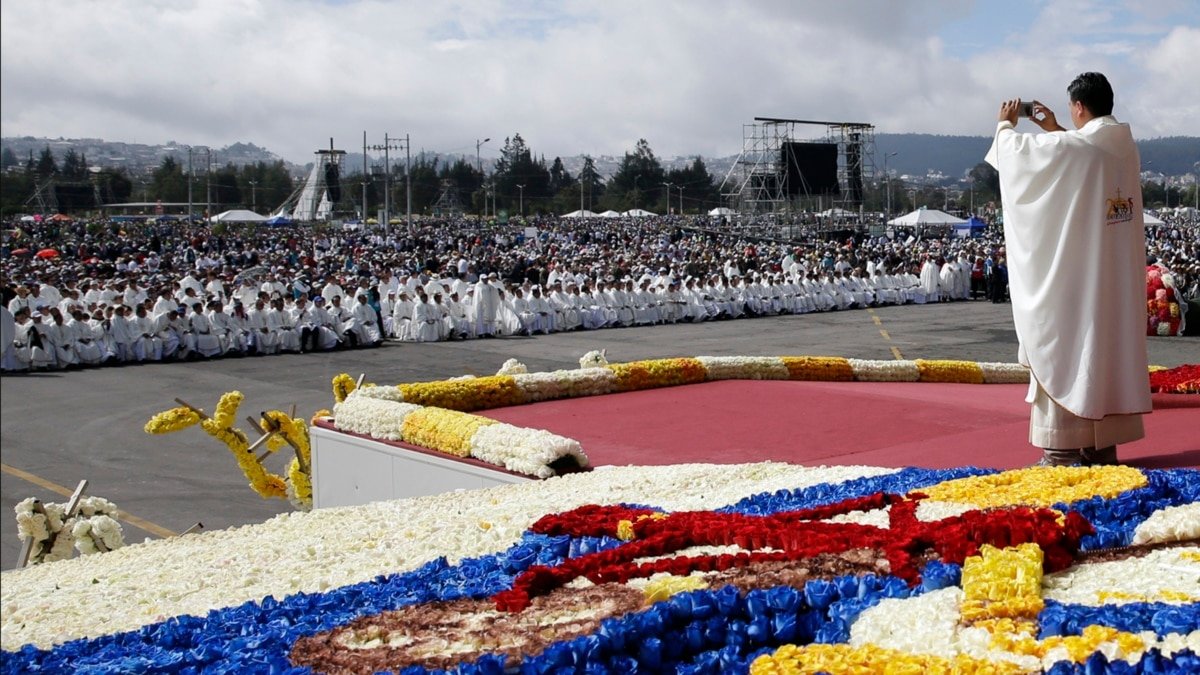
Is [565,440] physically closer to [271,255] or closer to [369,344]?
[369,344]

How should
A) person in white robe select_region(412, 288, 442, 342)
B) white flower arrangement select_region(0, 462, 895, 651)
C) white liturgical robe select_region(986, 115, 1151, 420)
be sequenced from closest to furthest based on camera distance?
1. white flower arrangement select_region(0, 462, 895, 651)
2. white liturgical robe select_region(986, 115, 1151, 420)
3. person in white robe select_region(412, 288, 442, 342)

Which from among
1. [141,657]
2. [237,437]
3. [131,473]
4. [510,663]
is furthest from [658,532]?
[131,473]

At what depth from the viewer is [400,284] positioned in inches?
1009

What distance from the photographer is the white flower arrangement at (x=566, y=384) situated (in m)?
9.58

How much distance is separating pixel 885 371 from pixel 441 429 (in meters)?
4.93

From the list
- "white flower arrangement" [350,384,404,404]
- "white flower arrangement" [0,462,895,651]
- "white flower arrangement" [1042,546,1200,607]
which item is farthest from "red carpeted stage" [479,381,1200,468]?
"white flower arrangement" [1042,546,1200,607]

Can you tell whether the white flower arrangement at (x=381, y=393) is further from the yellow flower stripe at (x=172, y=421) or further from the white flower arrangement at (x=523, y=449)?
the white flower arrangement at (x=523, y=449)

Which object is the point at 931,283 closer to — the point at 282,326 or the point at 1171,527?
the point at 282,326

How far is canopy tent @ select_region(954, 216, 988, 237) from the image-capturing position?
52.4 m

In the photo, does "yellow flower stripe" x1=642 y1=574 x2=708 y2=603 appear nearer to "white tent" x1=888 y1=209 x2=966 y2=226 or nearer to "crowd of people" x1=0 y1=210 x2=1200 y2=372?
"crowd of people" x1=0 y1=210 x2=1200 y2=372

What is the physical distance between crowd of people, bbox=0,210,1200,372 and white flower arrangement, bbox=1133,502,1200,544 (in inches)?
222

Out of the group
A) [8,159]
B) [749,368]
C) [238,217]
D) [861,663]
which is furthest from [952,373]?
[238,217]

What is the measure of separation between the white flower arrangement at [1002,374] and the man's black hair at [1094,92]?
604 centimetres

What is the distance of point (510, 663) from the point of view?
313 centimetres
